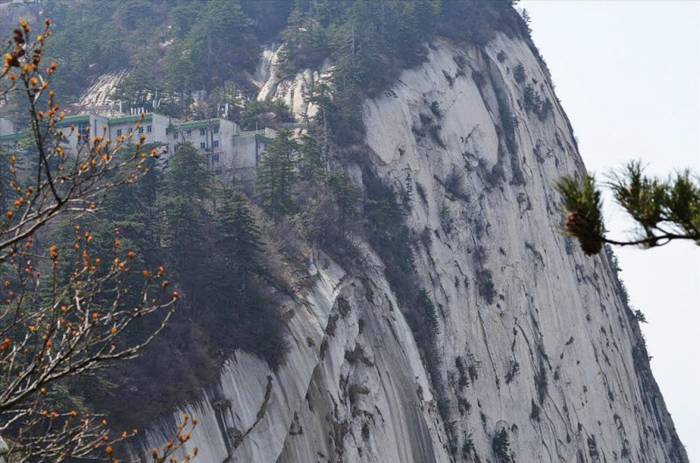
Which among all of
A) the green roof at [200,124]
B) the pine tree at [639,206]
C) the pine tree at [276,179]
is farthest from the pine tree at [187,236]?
the pine tree at [639,206]

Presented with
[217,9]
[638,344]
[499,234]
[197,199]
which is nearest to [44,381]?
[197,199]

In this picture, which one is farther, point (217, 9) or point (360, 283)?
point (217, 9)

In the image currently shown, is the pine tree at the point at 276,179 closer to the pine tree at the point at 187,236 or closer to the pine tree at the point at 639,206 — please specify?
the pine tree at the point at 187,236

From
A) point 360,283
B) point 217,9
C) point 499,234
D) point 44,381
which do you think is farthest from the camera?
point 217,9

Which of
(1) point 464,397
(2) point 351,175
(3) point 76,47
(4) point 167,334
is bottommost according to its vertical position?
(4) point 167,334

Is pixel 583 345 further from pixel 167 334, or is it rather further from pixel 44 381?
pixel 44 381

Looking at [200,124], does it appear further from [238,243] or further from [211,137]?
[238,243]

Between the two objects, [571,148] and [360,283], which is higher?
[571,148]

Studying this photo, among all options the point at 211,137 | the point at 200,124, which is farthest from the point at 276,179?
the point at 200,124
